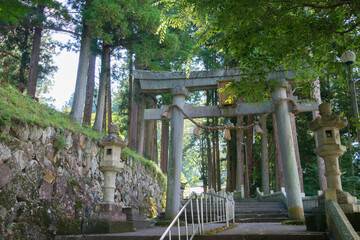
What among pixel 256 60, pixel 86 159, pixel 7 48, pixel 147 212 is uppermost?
pixel 7 48

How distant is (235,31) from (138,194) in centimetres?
985

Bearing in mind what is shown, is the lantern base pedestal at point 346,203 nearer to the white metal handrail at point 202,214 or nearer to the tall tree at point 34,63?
the white metal handrail at point 202,214

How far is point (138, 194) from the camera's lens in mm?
12758

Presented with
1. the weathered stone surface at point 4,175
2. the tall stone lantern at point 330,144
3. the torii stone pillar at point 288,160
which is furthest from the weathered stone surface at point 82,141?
the tall stone lantern at point 330,144

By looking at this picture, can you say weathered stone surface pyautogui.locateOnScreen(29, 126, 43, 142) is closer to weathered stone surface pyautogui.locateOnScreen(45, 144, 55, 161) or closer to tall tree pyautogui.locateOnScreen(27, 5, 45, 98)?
weathered stone surface pyautogui.locateOnScreen(45, 144, 55, 161)

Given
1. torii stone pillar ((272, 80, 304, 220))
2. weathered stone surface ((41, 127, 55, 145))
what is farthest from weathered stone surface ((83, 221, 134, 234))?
torii stone pillar ((272, 80, 304, 220))

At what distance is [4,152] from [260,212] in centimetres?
836

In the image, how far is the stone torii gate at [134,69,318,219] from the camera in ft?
30.2

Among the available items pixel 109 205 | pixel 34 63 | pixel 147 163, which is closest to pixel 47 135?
pixel 109 205

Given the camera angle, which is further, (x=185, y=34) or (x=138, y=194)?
(x=185, y=34)

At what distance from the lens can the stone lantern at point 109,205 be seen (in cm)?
626

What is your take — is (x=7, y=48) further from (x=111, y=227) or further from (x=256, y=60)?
(x=256, y=60)

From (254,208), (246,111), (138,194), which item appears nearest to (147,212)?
(138,194)

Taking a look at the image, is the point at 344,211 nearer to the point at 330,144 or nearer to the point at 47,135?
the point at 330,144
